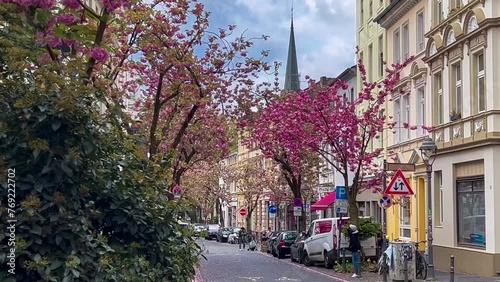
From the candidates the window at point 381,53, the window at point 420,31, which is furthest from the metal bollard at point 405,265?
the window at point 381,53

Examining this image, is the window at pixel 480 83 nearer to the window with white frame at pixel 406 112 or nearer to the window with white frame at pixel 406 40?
the window with white frame at pixel 406 112

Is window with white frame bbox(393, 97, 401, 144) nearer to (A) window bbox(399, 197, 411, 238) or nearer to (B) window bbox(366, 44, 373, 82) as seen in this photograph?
(A) window bbox(399, 197, 411, 238)

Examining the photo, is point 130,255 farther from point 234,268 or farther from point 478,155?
point 234,268

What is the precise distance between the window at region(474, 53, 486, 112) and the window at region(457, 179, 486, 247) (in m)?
2.46

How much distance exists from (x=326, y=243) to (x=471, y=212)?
23.3 feet

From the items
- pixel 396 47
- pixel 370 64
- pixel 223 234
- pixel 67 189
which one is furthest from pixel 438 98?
pixel 223 234

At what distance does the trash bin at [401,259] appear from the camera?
71.6 ft

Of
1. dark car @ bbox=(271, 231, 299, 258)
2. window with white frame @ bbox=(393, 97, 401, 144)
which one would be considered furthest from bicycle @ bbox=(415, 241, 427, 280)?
dark car @ bbox=(271, 231, 299, 258)

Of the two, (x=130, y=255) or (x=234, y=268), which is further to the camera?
(x=234, y=268)

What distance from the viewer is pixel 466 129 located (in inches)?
995

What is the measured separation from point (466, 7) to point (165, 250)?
20340 millimetres

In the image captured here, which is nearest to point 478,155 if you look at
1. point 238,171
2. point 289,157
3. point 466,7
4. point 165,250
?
point 466,7

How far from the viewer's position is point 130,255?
662 centimetres

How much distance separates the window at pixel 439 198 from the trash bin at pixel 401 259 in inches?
280
